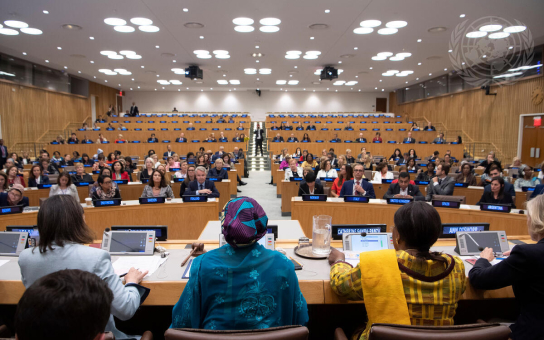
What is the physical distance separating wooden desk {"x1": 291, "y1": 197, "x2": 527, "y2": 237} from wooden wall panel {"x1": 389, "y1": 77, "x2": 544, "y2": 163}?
11.2 m

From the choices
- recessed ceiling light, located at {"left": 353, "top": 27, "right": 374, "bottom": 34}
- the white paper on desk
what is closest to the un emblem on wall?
recessed ceiling light, located at {"left": 353, "top": 27, "right": 374, "bottom": 34}

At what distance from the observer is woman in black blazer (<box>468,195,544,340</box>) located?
1568mm

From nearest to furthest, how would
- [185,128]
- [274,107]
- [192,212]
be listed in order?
[192,212] → [185,128] → [274,107]

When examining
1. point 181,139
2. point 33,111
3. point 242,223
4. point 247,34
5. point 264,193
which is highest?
point 247,34

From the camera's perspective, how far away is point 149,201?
478cm

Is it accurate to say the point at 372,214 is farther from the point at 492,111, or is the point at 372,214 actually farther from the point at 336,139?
the point at 492,111

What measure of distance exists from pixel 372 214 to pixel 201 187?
112 inches

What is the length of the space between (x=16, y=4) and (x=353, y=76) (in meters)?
15.6

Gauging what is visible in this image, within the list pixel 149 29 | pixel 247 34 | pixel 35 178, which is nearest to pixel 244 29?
pixel 247 34

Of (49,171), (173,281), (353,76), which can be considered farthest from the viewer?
(353,76)

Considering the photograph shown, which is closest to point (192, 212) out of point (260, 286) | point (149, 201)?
point (149, 201)

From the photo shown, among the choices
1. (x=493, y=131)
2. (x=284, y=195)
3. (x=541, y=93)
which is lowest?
(x=284, y=195)

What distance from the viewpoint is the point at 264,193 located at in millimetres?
9375

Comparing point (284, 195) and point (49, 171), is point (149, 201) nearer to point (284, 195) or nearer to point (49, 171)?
point (284, 195)
